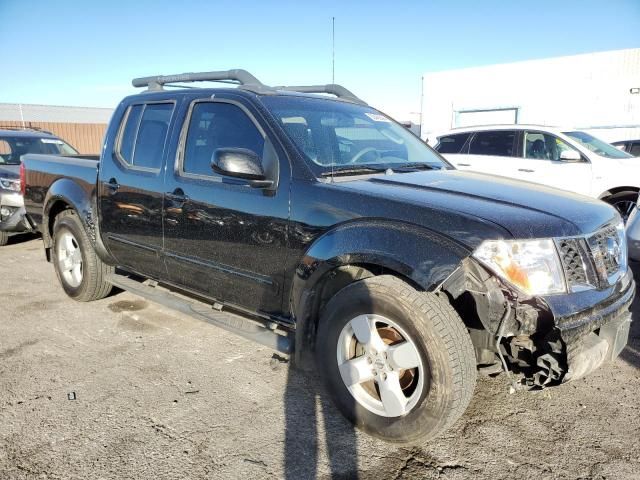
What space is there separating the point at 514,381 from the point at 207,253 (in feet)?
6.69

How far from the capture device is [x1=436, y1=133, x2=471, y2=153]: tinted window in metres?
8.83

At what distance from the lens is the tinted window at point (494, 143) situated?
8398mm

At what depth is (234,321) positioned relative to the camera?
3373 mm

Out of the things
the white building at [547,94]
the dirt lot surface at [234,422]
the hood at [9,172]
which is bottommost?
the dirt lot surface at [234,422]

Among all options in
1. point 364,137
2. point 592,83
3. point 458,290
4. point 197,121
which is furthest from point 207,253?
point 592,83

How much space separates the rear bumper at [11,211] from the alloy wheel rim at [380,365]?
6136mm

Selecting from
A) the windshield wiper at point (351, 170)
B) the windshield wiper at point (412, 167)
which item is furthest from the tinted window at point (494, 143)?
the windshield wiper at point (351, 170)

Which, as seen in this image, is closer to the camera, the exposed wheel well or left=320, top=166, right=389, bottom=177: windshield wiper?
left=320, top=166, right=389, bottom=177: windshield wiper

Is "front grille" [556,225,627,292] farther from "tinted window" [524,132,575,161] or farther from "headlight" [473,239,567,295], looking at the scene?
"tinted window" [524,132,575,161]

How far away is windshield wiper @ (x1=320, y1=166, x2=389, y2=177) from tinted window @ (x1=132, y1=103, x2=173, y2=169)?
1453 mm

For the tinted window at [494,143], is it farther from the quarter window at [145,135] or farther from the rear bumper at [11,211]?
the rear bumper at [11,211]

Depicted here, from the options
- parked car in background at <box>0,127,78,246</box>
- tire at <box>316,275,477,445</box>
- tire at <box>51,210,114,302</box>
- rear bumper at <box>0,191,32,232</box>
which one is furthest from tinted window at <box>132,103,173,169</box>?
rear bumper at <box>0,191,32,232</box>

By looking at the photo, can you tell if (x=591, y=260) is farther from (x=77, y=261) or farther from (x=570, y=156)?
(x=570, y=156)

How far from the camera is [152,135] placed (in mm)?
3990
